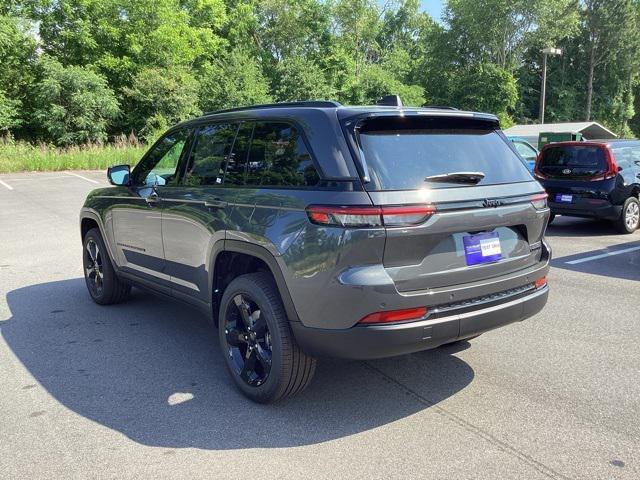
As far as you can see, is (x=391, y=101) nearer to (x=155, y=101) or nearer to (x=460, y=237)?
(x=460, y=237)

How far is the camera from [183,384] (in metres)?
3.80

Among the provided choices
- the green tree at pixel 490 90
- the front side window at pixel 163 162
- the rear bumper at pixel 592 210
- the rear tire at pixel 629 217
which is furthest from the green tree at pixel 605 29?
the front side window at pixel 163 162

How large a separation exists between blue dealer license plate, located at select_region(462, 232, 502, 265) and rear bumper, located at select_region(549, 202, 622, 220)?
7.49m

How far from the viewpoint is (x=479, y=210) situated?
3.22 m

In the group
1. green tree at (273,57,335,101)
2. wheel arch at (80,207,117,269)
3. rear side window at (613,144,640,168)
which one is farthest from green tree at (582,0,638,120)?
wheel arch at (80,207,117,269)

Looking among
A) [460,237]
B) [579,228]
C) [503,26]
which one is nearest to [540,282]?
[460,237]

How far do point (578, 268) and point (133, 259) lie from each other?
5534mm

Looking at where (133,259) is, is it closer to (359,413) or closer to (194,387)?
(194,387)

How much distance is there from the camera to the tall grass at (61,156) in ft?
81.5

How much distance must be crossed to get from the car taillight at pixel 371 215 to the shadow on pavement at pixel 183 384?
3.94 feet

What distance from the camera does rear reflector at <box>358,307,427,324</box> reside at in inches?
116

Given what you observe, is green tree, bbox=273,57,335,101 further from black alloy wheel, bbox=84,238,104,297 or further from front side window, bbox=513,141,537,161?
black alloy wheel, bbox=84,238,104,297

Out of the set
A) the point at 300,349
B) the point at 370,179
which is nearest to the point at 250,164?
the point at 370,179

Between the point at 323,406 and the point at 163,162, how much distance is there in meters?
2.57
